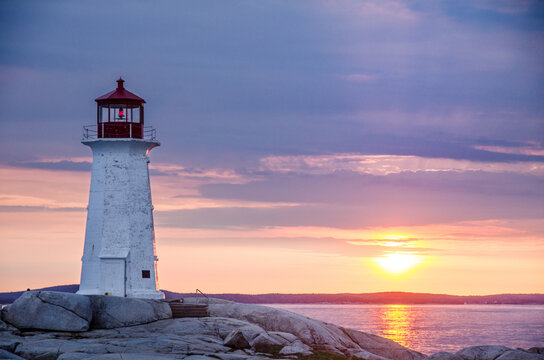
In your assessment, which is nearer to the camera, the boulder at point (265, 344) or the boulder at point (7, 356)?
the boulder at point (7, 356)

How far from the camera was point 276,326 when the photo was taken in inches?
1375

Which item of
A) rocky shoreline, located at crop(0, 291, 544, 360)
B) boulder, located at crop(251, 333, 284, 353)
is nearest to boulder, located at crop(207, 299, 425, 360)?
rocky shoreline, located at crop(0, 291, 544, 360)

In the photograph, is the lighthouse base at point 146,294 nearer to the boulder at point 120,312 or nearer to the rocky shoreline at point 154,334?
the rocky shoreline at point 154,334

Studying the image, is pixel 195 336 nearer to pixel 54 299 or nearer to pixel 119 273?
pixel 54 299

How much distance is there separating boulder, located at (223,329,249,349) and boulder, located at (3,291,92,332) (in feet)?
19.0

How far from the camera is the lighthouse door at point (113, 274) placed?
3788 cm

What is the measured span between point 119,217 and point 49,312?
8.18m

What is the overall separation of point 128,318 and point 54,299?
3236 millimetres

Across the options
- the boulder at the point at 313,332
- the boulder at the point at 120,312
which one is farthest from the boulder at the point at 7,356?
the boulder at the point at 313,332

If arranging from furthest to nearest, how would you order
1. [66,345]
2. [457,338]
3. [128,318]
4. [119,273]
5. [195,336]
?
[457,338] < [119,273] < [128,318] < [195,336] < [66,345]

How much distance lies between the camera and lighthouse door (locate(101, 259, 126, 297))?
37.9m

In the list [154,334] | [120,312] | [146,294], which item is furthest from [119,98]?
[154,334]

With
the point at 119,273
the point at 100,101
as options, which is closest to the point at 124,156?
the point at 100,101

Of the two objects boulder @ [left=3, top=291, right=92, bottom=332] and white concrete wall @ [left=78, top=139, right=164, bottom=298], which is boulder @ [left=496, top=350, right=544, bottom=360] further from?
white concrete wall @ [left=78, top=139, right=164, bottom=298]
